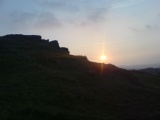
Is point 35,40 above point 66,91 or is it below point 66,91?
above

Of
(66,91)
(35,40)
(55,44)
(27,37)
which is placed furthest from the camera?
(55,44)

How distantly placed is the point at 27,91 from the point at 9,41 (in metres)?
28.3

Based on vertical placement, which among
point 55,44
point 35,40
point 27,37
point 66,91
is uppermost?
point 27,37

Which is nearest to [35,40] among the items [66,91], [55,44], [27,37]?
[27,37]

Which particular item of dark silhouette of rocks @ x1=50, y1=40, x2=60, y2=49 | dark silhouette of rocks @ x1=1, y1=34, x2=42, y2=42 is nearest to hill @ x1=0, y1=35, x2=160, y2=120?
dark silhouette of rocks @ x1=1, y1=34, x2=42, y2=42

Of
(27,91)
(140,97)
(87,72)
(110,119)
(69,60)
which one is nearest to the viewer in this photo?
(110,119)

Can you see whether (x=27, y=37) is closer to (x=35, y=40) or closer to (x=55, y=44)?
(x=35, y=40)

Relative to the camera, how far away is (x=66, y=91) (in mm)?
33344

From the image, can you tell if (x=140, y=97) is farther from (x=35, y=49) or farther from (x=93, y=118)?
(x=35, y=49)

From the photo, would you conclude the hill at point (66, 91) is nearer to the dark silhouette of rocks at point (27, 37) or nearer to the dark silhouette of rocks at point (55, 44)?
the dark silhouette of rocks at point (27, 37)

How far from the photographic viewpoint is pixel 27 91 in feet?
105

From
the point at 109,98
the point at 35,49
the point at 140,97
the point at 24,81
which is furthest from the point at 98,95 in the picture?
the point at 35,49

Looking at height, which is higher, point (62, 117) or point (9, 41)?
point (9, 41)

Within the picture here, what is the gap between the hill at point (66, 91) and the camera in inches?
1064
